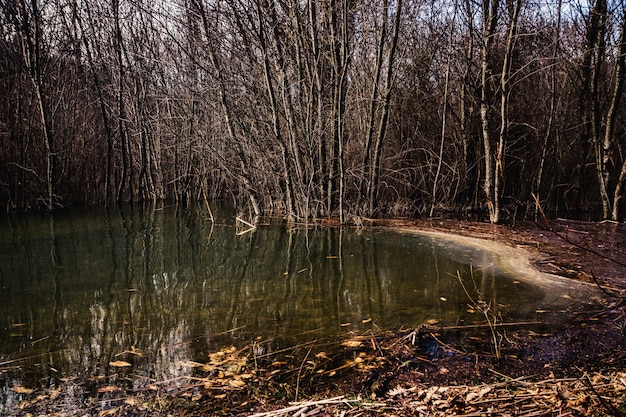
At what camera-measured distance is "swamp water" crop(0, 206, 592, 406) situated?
416 centimetres

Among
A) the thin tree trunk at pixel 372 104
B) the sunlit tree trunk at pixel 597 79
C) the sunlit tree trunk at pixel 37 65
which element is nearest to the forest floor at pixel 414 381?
the thin tree trunk at pixel 372 104

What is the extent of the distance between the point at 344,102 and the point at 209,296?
730 centimetres

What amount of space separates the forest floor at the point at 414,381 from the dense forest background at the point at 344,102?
249 inches

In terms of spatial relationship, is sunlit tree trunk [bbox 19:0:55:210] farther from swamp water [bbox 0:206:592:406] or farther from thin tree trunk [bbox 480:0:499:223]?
thin tree trunk [bbox 480:0:499:223]

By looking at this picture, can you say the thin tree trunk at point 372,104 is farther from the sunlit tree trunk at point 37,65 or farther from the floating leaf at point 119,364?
the sunlit tree trunk at point 37,65

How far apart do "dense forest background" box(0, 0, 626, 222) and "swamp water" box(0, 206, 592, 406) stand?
3.33 m

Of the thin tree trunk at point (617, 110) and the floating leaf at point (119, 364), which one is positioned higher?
the thin tree trunk at point (617, 110)

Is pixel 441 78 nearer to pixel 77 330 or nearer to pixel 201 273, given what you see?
pixel 201 273

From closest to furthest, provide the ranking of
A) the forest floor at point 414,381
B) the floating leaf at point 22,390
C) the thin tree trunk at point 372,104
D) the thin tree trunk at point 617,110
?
the forest floor at point 414,381, the floating leaf at point 22,390, the thin tree trunk at point 617,110, the thin tree trunk at point 372,104

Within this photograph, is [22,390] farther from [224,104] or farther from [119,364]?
[224,104]

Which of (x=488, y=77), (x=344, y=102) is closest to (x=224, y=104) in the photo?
(x=344, y=102)

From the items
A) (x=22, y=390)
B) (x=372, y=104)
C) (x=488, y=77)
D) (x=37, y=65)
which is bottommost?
(x=22, y=390)

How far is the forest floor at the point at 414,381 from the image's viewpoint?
2551 mm

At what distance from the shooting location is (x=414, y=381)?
11.2 feet
